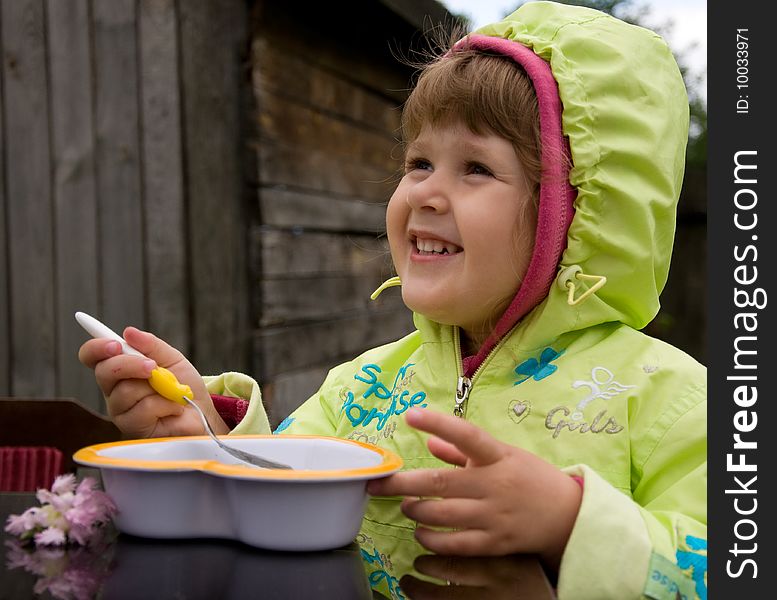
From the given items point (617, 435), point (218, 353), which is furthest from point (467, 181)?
point (218, 353)

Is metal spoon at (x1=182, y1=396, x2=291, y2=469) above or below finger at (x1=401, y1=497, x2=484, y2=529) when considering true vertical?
above

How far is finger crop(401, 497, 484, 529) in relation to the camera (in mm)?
924

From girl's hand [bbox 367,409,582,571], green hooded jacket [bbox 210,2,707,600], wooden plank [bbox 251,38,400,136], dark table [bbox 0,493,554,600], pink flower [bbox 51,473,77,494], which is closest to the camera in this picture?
dark table [bbox 0,493,554,600]

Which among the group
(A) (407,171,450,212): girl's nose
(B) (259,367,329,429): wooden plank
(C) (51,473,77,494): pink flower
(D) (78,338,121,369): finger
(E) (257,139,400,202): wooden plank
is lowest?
(B) (259,367,329,429): wooden plank

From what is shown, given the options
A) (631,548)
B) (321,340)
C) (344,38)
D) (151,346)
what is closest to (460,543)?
(631,548)

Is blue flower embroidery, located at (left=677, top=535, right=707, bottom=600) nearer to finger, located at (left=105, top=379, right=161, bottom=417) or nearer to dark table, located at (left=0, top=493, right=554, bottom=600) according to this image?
dark table, located at (left=0, top=493, right=554, bottom=600)

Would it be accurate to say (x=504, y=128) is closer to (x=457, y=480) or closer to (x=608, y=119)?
(x=608, y=119)

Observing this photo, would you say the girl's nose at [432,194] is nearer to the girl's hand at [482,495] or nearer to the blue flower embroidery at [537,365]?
the blue flower embroidery at [537,365]

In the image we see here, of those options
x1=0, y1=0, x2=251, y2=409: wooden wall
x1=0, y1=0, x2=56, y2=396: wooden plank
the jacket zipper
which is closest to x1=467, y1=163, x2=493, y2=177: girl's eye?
the jacket zipper

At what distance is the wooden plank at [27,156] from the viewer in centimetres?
323

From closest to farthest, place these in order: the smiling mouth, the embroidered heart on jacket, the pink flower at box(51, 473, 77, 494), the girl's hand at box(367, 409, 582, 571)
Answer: the girl's hand at box(367, 409, 582, 571) < the pink flower at box(51, 473, 77, 494) < the embroidered heart on jacket < the smiling mouth

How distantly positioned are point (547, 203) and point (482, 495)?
57cm

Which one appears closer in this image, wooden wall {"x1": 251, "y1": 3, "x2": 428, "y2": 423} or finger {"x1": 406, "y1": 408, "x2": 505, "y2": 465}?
finger {"x1": 406, "y1": 408, "x2": 505, "y2": 465}

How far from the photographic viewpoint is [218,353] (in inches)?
132
